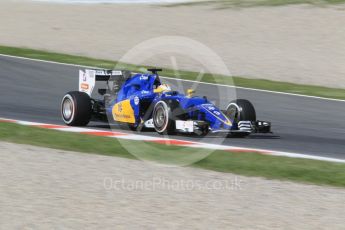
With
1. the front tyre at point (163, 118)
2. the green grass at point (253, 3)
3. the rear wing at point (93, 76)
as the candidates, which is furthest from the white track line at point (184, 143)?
the green grass at point (253, 3)

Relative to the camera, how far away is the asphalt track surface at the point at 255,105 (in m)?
11.6

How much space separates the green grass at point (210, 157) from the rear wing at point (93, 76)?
61.3 inches

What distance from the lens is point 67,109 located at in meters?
Result: 12.4

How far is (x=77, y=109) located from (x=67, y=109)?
0.38 m

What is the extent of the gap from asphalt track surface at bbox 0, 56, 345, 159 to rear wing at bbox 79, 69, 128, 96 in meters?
0.65

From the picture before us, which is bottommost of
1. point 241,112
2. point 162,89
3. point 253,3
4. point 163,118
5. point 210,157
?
point 210,157

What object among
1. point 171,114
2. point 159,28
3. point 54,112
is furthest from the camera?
point 159,28

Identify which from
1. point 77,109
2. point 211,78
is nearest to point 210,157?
point 77,109

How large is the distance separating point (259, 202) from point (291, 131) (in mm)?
5577

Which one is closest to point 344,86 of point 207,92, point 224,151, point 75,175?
point 207,92

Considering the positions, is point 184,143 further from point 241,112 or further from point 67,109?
point 67,109

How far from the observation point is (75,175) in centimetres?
827

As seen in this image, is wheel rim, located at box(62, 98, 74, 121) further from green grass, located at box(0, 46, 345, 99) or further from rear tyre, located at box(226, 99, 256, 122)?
green grass, located at box(0, 46, 345, 99)

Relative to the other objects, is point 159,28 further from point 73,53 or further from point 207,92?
point 207,92
